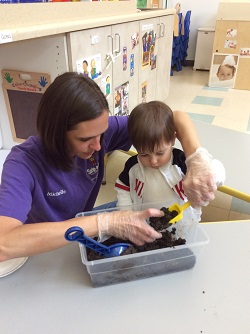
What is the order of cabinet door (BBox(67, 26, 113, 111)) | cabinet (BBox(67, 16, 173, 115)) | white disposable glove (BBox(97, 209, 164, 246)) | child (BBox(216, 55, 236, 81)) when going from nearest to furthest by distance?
1. white disposable glove (BBox(97, 209, 164, 246))
2. cabinet door (BBox(67, 26, 113, 111))
3. cabinet (BBox(67, 16, 173, 115))
4. child (BBox(216, 55, 236, 81))

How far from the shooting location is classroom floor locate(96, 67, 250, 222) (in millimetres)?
1804

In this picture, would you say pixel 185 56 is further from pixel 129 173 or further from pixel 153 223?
pixel 153 223

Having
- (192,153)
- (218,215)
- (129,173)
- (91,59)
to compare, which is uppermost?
(91,59)

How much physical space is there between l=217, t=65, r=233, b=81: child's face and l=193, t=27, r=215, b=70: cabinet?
2.62 ft

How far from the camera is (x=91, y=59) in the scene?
154cm

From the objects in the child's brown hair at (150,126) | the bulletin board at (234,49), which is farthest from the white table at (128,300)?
the bulletin board at (234,49)

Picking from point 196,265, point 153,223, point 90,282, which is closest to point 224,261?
point 196,265

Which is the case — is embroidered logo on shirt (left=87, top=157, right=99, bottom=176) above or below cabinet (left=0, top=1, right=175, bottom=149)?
below

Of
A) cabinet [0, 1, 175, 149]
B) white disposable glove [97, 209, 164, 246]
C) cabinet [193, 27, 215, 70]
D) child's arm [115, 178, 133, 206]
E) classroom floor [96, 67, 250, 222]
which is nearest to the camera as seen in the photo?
white disposable glove [97, 209, 164, 246]

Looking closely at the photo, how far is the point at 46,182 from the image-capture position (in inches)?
32.9

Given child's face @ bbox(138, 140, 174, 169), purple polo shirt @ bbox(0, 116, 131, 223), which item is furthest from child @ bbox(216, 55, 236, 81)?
child's face @ bbox(138, 140, 174, 169)

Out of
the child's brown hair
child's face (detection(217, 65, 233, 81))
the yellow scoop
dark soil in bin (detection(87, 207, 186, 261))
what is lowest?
child's face (detection(217, 65, 233, 81))

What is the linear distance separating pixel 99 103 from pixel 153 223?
1.10 feet

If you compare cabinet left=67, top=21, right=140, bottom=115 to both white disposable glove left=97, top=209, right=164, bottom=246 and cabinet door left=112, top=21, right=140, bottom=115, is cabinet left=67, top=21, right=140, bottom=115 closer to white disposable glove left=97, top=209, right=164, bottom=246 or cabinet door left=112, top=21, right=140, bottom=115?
cabinet door left=112, top=21, right=140, bottom=115
